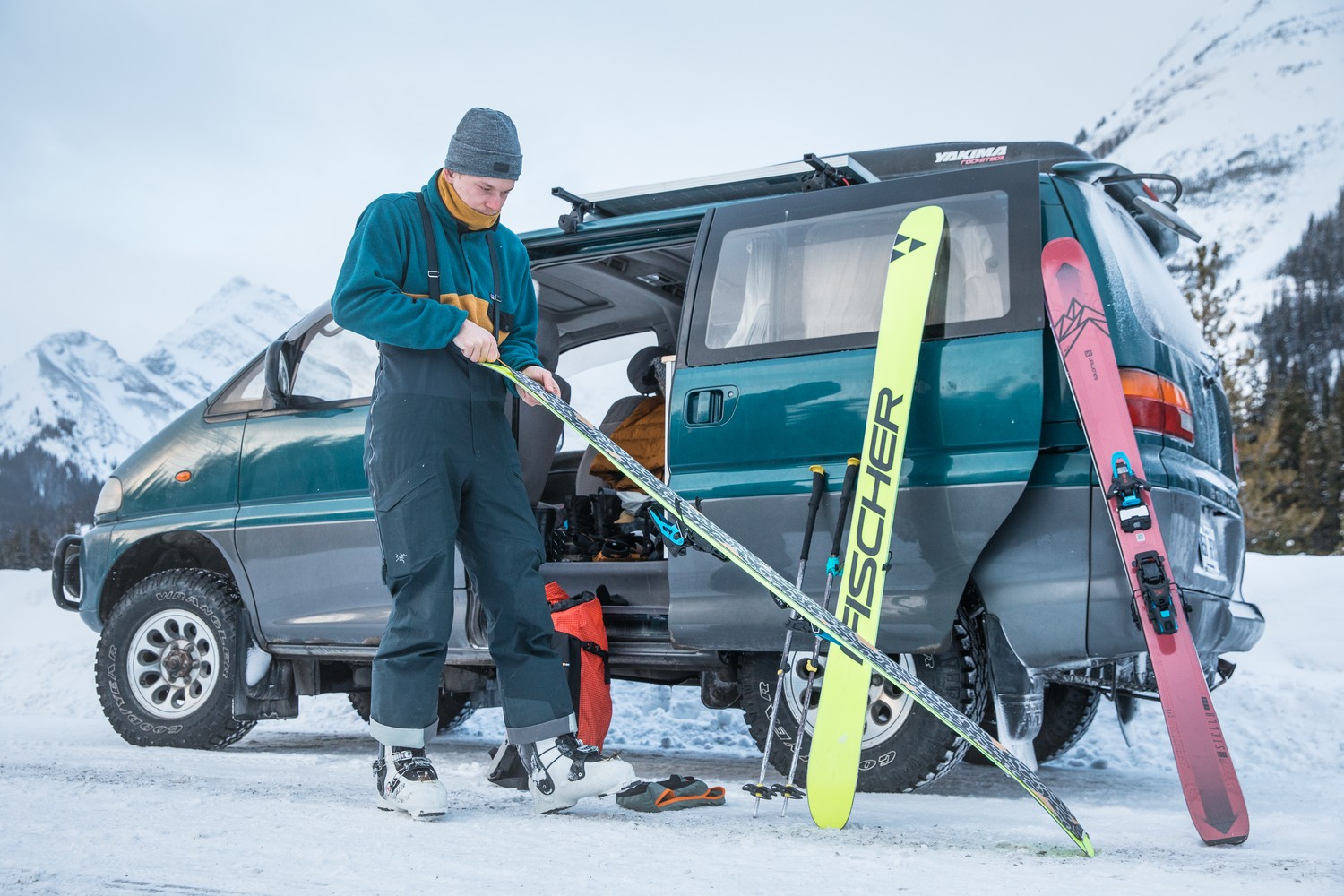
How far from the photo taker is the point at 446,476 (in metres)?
2.95

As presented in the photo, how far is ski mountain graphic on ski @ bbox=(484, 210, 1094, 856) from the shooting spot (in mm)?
2568

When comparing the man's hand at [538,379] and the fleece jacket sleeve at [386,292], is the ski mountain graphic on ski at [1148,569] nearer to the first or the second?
the man's hand at [538,379]

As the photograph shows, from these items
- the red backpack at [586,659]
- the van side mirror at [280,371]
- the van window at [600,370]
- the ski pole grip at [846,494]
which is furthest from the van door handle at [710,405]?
the van side mirror at [280,371]

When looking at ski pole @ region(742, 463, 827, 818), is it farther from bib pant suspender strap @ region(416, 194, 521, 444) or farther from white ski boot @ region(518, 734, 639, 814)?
bib pant suspender strap @ region(416, 194, 521, 444)

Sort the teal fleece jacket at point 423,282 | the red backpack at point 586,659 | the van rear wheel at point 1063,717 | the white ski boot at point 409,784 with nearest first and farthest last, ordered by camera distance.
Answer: the white ski boot at point 409,784 → the teal fleece jacket at point 423,282 → the red backpack at point 586,659 → the van rear wheel at point 1063,717

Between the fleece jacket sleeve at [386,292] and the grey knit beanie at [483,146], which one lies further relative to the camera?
the grey knit beanie at [483,146]

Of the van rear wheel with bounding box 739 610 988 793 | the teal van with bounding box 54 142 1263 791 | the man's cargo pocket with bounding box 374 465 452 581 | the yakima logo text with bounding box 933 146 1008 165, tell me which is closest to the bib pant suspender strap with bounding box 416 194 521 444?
the man's cargo pocket with bounding box 374 465 452 581

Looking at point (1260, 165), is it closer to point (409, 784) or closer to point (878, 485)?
point (878, 485)

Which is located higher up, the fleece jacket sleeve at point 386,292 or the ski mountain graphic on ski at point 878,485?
the fleece jacket sleeve at point 386,292

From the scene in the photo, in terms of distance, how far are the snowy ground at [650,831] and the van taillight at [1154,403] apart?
1.08 m

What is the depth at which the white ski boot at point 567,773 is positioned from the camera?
2.90m

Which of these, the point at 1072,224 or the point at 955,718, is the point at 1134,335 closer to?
the point at 1072,224

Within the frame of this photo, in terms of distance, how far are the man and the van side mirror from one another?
1.57 m

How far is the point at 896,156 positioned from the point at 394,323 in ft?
6.89
